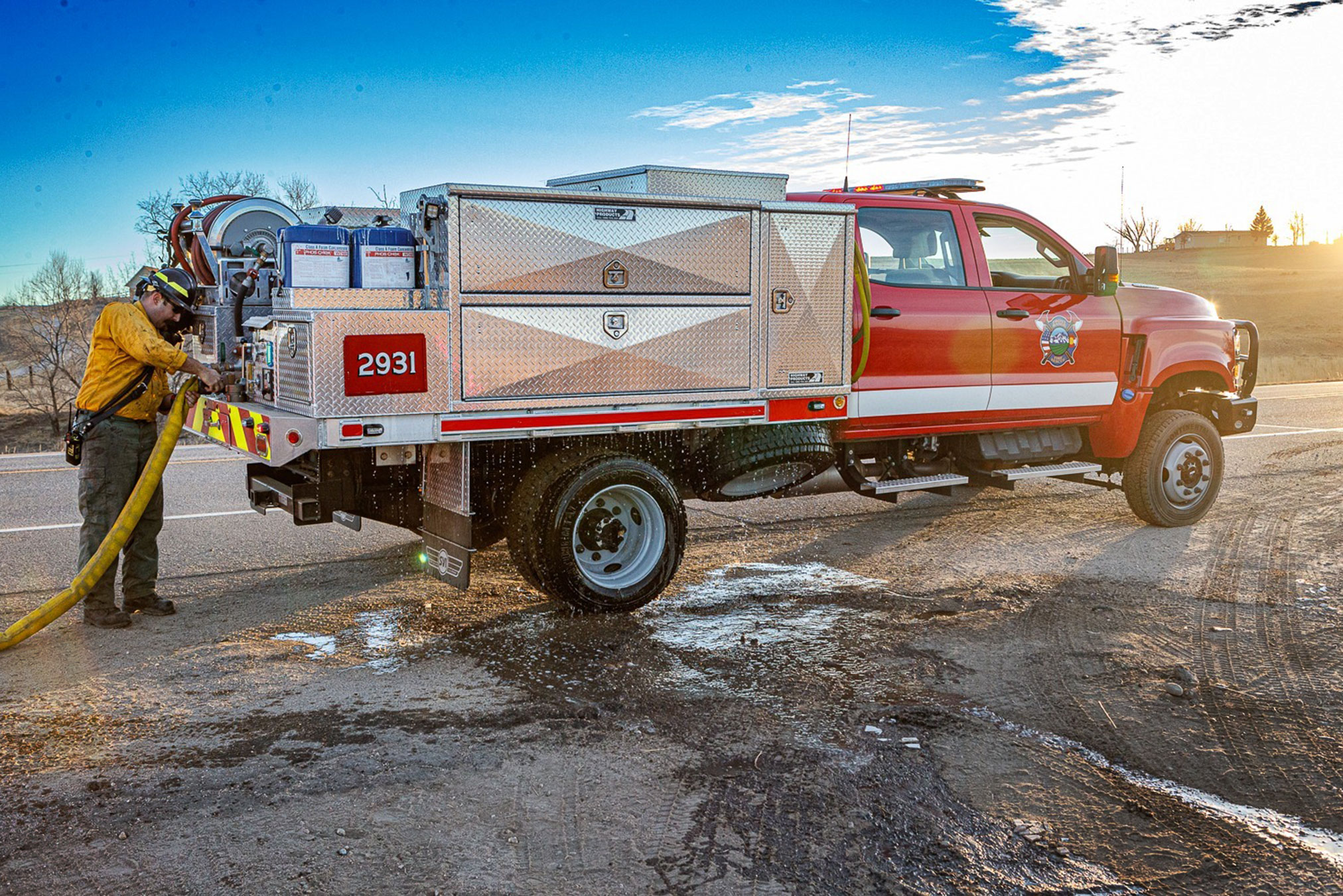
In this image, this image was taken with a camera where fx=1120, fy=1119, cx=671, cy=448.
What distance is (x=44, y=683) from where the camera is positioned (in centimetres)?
497

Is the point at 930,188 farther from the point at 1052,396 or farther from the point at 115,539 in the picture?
the point at 115,539

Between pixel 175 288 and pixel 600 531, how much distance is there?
2684 millimetres

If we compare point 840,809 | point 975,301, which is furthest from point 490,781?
point 975,301

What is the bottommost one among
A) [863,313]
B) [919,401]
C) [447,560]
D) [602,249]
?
[447,560]

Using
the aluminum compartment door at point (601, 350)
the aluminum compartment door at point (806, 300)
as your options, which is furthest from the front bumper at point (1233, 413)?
the aluminum compartment door at point (601, 350)

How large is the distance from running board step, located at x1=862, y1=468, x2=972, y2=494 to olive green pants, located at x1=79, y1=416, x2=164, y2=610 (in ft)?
14.4

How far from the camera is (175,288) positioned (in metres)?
6.14

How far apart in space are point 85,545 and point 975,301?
5.71 metres

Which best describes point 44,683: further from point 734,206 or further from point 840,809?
point 734,206

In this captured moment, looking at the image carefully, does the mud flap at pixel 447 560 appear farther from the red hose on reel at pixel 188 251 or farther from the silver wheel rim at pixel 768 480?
the red hose on reel at pixel 188 251

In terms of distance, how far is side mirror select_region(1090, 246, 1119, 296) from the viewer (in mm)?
8047

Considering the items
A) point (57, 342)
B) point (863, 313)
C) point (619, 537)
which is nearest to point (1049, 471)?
point (863, 313)

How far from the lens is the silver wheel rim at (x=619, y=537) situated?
611 cm

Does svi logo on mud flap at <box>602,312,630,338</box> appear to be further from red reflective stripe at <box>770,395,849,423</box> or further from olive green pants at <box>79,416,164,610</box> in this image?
olive green pants at <box>79,416,164,610</box>
